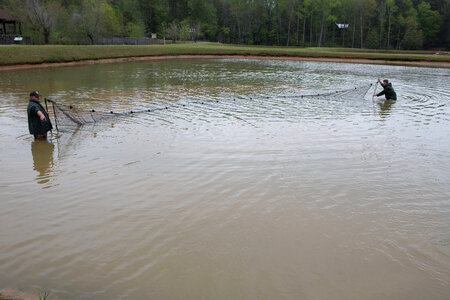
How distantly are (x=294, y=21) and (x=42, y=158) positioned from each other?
100768mm

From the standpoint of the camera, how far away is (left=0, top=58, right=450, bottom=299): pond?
4340 mm

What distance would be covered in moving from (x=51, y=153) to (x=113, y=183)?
3.07 m

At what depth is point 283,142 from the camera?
10141 millimetres

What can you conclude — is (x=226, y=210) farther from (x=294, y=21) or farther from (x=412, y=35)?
(x=294, y=21)

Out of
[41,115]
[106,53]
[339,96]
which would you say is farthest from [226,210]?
[106,53]

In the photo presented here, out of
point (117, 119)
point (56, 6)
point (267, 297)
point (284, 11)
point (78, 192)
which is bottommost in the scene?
point (267, 297)

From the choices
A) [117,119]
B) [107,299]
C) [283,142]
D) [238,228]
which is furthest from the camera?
[117,119]

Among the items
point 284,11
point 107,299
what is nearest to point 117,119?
point 107,299

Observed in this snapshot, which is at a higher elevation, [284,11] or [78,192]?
[284,11]

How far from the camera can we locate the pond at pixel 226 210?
171 inches

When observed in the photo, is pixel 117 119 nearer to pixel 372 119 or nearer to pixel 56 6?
pixel 372 119

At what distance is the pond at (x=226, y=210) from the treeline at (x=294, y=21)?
5525 centimetres

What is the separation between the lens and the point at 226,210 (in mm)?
6066

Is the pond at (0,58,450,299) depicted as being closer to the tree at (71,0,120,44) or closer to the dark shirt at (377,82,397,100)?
the dark shirt at (377,82,397,100)
